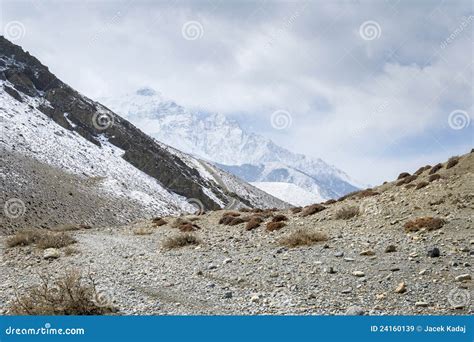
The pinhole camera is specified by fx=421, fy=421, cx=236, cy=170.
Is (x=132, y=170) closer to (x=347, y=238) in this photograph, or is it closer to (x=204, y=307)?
(x=347, y=238)

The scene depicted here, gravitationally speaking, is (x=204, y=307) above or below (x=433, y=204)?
below

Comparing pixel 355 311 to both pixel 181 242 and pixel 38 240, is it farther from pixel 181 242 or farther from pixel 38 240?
pixel 38 240

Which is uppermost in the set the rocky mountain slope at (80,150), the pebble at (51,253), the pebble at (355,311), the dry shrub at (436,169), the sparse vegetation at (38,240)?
the rocky mountain slope at (80,150)

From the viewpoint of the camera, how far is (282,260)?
55.3ft

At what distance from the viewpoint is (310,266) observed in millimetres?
15352

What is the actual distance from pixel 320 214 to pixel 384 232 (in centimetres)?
796

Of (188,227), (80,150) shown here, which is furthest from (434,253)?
(80,150)

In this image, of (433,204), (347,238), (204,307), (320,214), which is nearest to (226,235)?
(320,214)

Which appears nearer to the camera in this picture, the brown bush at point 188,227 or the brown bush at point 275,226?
the brown bush at point 275,226

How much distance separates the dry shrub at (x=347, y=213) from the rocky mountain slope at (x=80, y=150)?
36.2 m

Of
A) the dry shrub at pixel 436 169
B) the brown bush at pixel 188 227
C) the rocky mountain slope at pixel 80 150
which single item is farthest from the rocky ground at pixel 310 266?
the rocky mountain slope at pixel 80 150

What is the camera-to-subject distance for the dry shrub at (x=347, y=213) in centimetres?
2480

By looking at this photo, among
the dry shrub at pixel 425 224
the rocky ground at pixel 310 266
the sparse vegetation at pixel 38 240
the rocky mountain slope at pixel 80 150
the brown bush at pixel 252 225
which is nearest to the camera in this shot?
the rocky ground at pixel 310 266

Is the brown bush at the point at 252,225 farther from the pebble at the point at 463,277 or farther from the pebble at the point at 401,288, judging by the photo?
the pebble at the point at 463,277
